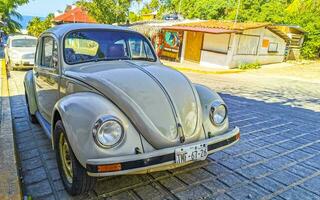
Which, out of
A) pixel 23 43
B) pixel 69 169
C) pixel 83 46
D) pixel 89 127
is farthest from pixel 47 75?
pixel 23 43

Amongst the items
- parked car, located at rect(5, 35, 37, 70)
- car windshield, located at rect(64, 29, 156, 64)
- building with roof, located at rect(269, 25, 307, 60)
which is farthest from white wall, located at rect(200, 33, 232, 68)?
car windshield, located at rect(64, 29, 156, 64)

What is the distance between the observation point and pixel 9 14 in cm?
3062

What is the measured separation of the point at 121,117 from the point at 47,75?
6.73 feet

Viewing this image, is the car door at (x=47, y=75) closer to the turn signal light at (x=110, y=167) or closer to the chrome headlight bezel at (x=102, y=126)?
the chrome headlight bezel at (x=102, y=126)

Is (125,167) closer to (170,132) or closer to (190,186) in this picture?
(170,132)

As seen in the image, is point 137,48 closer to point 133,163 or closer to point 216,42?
point 133,163

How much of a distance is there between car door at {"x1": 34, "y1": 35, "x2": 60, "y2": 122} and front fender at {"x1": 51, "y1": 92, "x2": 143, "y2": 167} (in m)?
1.12

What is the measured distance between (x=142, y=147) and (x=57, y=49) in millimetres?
Answer: 2021

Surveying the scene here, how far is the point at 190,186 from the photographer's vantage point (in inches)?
119

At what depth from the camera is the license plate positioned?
2486mm

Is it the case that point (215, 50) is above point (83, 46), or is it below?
below

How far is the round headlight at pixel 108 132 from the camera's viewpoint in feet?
7.59

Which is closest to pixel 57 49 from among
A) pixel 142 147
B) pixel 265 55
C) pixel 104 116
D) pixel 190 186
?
pixel 104 116

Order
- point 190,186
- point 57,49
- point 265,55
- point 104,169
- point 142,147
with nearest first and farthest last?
point 104,169 → point 142,147 → point 190,186 → point 57,49 → point 265,55
